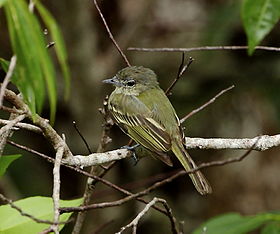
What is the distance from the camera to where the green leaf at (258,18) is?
2584 millimetres

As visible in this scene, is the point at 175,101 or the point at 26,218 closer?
the point at 26,218

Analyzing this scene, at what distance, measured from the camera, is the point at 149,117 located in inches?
202

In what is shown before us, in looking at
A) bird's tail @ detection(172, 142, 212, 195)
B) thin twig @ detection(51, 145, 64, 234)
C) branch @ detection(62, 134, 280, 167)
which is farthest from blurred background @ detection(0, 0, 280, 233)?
thin twig @ detection(51, 145, 64, 234)

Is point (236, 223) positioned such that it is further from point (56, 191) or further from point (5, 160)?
point (56, 191)

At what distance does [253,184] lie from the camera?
9.16 m

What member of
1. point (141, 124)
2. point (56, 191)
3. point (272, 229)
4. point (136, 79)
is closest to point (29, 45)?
point (56, 191)

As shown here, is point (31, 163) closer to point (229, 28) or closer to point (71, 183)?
point (71, 183)

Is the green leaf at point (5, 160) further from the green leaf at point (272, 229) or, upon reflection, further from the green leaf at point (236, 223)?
the green leaf at point (272, 229)

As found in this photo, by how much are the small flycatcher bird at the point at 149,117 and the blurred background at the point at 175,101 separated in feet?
3.04

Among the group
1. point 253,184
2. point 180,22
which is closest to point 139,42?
point 180,22

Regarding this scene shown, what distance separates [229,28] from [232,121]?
1.70 meters

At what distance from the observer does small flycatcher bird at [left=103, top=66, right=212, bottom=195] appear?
4.53m

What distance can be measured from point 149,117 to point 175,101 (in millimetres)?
2460

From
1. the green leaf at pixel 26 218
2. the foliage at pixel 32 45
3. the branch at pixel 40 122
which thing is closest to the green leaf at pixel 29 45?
the foliage at pixel 32 45
